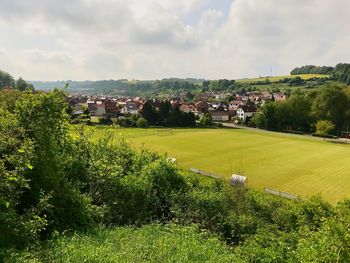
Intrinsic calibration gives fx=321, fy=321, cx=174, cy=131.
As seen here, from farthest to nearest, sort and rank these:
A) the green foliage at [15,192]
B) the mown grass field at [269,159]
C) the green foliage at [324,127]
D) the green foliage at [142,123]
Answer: the green foliage at [142,123] → the green foliage at [324,127] → the mown grass field at [269,159] → the green foliage at [15,192]

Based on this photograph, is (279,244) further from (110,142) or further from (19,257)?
(110,142)

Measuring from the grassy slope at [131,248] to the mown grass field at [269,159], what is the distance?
12.2m

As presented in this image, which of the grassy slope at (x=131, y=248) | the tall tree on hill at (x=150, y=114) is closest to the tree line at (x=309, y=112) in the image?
the tall tree on hill at (x=150, y=114)

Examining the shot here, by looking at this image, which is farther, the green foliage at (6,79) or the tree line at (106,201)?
the green foliage at (6,79)

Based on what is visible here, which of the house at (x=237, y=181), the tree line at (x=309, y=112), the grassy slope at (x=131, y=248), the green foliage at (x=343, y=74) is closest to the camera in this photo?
the grassy slope at (x=131, y=248)

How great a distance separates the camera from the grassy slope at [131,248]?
765 centimetres

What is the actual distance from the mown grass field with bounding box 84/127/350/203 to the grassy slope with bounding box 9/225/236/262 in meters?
12.2

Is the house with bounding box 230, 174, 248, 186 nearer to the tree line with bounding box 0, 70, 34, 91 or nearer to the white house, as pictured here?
the white house

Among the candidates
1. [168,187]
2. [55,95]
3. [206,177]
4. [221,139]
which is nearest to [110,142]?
[168,187]

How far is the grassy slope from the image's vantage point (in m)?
7.65

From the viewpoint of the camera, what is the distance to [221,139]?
217ft

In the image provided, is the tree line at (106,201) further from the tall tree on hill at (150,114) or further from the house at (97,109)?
the house at (97,109)

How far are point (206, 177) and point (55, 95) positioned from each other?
953 inches

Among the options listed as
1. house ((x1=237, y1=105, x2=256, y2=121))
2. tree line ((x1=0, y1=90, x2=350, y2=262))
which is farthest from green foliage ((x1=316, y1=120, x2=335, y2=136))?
tree line ((x1=0, y1=90, x2=350, y2=262))
